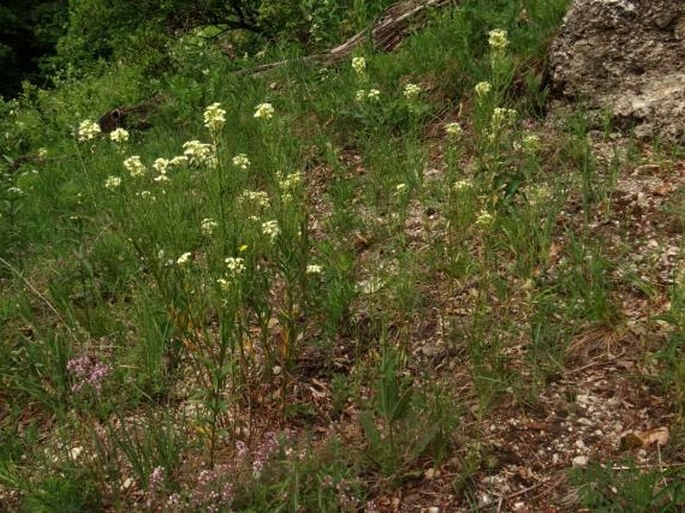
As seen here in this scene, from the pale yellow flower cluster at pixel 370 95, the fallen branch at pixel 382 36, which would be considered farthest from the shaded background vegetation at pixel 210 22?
the pale yellow flower cluster at pixel 370 95

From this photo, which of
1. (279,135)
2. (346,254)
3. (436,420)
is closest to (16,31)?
(279,135)

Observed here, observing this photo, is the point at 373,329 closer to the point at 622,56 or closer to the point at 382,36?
the point at 622,56

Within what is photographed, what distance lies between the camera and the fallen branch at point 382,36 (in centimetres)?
651

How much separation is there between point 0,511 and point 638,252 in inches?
115

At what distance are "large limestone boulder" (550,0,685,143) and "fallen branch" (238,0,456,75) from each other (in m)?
1.99

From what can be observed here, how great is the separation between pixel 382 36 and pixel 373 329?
4039 millimetres

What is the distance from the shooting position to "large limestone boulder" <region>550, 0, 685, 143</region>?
170 inches

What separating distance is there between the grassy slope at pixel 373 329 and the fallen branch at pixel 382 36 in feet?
5.37

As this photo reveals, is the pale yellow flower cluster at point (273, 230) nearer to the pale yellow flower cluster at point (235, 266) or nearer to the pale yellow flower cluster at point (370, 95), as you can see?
the pale yellow flower cluster at point (235, 266)

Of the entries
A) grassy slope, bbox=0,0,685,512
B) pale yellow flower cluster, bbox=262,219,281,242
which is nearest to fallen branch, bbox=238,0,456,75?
grassy slope, bbox=0,0,685,512

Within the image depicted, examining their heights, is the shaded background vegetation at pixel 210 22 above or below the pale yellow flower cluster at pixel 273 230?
below

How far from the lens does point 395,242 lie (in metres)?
3.84

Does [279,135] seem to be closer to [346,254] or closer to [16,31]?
[346,254]

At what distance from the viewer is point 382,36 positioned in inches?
260
